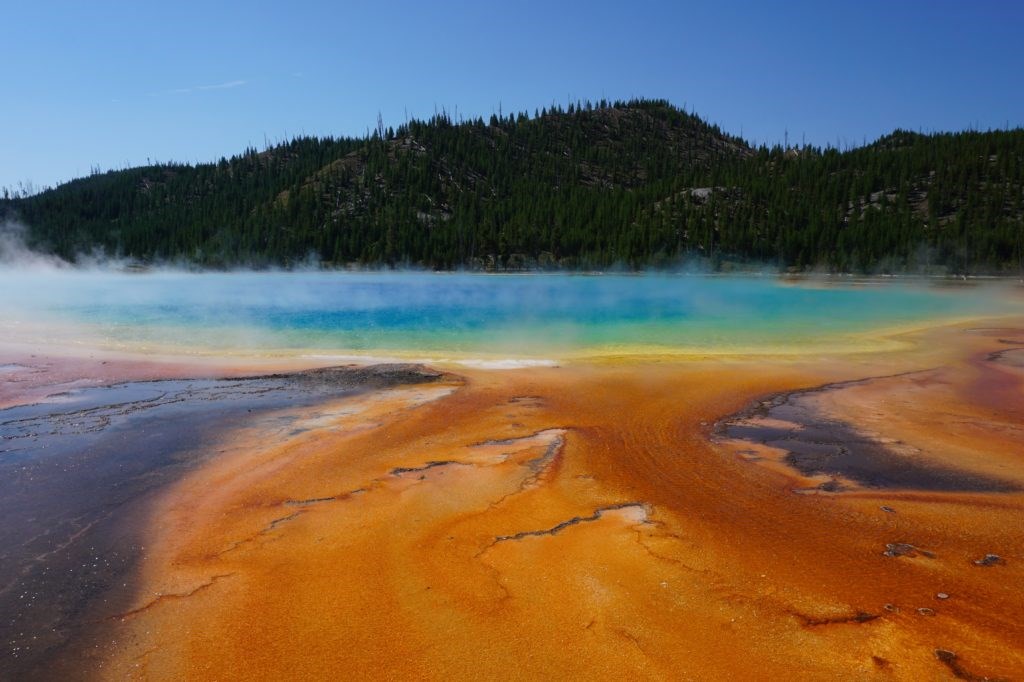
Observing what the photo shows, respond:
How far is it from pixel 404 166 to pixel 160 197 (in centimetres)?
6170

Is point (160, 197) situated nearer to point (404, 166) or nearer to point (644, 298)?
point (404, 166)

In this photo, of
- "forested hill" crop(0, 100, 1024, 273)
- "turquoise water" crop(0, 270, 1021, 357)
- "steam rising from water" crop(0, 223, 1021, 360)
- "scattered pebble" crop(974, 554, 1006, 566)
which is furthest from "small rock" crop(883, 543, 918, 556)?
"forested hill" crop(0, 100, 1024, 273)

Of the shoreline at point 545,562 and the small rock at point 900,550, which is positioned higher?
the small rock at point 900,550

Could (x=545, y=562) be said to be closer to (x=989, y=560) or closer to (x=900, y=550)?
(x=900, y=550)

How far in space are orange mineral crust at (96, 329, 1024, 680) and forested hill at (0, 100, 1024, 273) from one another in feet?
235

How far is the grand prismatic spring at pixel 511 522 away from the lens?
361 cm

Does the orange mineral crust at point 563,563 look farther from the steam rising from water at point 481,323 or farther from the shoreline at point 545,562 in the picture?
the steam rising from water at point 481,323

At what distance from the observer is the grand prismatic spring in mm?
3609

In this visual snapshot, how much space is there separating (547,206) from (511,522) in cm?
10428

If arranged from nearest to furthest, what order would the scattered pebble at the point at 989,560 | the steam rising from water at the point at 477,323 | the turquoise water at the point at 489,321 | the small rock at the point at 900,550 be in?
the scattered pebble at the point at 989,560
the small rock at the point at 900,550
the steam rising from water at the point at 477,323
the turquoise water at the point at 489,321

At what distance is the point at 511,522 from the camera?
210 inches

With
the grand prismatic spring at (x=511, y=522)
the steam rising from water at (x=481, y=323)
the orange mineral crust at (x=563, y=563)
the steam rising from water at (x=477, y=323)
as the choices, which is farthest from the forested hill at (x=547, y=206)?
the orange mineral crust at (x=563, y=563)

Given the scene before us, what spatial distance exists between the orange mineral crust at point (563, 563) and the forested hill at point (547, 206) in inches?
2824

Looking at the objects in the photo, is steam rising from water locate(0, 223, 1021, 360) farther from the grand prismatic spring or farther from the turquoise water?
the grand prismatic spring
